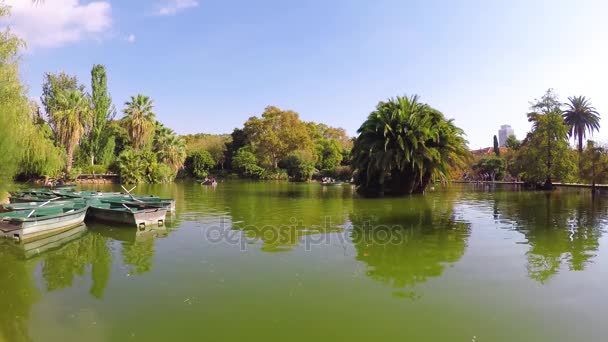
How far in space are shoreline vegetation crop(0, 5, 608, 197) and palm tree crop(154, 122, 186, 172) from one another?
0.14 metres

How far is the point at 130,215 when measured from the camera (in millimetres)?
13969

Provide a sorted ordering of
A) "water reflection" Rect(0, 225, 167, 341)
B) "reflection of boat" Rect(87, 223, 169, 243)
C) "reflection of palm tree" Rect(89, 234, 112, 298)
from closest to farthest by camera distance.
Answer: "water reflection" Rect(0, 225, 167, 341)
"reflection of palm tree" Rect(89, 234, 112, 298)
"reflection of boat" Rect(87, 223, 169, 243)

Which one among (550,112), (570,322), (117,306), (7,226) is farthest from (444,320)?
(550,112)

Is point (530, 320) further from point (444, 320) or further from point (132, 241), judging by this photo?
point (132, 241)

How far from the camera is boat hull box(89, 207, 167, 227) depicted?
45.9ft

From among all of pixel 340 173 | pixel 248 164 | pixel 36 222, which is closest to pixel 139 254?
pixel 36 222

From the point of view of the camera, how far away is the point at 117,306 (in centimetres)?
626

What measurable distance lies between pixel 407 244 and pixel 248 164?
190ft

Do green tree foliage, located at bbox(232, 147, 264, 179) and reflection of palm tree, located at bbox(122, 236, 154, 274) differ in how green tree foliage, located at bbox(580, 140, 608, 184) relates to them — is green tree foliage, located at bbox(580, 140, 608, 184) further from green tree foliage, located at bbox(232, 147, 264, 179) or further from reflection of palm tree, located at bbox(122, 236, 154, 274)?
green tree foliage, located at bbox(232, 147, 264, 179)

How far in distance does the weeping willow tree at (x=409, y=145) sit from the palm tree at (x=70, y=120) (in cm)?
A: 3191

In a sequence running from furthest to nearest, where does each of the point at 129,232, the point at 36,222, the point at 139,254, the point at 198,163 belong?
1. the point at 198,163
2. the point at 129,232
3. the point at 36,222
4. the point at 139,254

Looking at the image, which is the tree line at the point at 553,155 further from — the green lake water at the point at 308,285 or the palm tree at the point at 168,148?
the palm tree at the point at 168,148

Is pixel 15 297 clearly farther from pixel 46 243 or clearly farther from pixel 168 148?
pixel 168 148

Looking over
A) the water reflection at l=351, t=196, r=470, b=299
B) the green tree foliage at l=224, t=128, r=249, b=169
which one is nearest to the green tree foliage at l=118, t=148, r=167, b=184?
the green tree foliage at l=224, t=128, r=249, b=169
